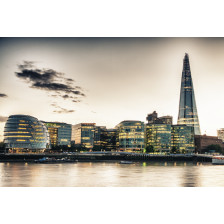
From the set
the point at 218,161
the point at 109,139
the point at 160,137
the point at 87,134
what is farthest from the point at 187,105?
the point at 218,161

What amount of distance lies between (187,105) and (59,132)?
65.6m

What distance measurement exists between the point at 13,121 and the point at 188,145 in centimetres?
5569

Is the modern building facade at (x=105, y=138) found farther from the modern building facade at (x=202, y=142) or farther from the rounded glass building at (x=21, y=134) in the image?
the modern building facade at (x=202, y=142)

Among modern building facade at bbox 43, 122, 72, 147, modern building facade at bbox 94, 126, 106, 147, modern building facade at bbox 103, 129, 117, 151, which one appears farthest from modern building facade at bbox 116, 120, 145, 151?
modern building facade at bbox 43, 122, 72, 147

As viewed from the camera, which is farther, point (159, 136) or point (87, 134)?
point (87, 134)

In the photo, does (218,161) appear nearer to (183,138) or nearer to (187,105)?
(183,138)

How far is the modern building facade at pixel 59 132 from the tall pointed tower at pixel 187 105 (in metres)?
57.9

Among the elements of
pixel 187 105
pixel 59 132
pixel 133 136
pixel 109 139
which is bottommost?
pixel 109 139

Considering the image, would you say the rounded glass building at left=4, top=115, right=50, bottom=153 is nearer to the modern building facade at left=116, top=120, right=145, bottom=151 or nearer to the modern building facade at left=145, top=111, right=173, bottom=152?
the modern building facade at left=116, top=120, right=145, bottom=151

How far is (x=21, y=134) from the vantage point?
3132 inches

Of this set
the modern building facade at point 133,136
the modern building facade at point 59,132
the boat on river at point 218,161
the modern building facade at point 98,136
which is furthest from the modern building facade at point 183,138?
the boat on river at point 218,161
